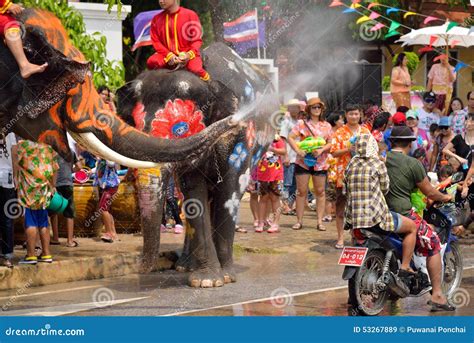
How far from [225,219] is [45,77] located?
413 cm

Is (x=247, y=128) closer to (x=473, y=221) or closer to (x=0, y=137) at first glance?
(x=0, y=137)

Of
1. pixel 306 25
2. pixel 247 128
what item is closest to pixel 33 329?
pixel 247 128

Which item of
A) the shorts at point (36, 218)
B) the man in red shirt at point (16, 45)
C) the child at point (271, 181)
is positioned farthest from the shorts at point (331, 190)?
the man in red shirt at point (16, 45)

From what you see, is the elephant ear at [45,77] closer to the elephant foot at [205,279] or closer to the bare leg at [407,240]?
the bare leg at [407,240]

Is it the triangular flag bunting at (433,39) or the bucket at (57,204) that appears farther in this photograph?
the triangular flag bunting at (433,39)

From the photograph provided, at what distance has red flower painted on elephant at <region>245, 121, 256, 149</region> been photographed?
1190 cm

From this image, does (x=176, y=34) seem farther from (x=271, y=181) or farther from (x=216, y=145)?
(x=271, y=181)

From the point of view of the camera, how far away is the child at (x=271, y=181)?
15430 millimetres

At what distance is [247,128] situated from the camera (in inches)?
467

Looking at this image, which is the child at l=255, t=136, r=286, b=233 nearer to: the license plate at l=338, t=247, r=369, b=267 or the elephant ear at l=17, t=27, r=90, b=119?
the license plate at l=338, t=247, r=369, b=267

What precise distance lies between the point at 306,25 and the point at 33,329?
2152cm

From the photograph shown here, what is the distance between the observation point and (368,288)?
9820 mm
